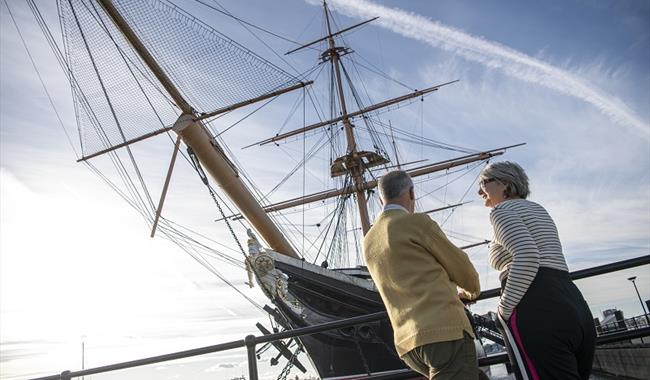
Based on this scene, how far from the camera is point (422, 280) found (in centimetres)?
180

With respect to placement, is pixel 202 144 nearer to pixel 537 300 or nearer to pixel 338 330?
pixel 338 330

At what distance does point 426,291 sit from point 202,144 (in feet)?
31.5

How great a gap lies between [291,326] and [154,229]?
16.5 ft

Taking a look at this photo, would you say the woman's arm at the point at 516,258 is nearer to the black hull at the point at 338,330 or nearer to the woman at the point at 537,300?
the woman at the point at 537,300

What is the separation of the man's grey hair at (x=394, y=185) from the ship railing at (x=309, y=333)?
65 centimetres

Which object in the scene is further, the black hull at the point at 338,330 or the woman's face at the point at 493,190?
the black hull at the point at 338,330

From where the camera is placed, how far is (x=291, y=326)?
1309 centimetres

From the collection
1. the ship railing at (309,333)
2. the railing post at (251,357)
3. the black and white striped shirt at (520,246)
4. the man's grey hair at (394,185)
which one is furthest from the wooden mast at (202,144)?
the black and white striped shirt at (520,246)

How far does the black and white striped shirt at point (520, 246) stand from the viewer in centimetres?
179

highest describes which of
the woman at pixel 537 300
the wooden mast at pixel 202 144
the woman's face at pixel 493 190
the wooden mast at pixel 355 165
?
the wooden mast at pixel 355 165

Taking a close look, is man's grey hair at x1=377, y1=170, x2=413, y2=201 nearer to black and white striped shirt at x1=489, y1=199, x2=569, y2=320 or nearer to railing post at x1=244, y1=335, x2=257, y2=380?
black and white striped shirt at x1=489, y1=199, x2=569, y2=320

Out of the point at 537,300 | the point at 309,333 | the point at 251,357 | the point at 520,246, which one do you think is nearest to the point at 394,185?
the point at 520,246

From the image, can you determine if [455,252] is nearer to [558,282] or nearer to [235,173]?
[558,282]

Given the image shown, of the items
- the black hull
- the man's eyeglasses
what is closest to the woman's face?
the man's eyeglasses
